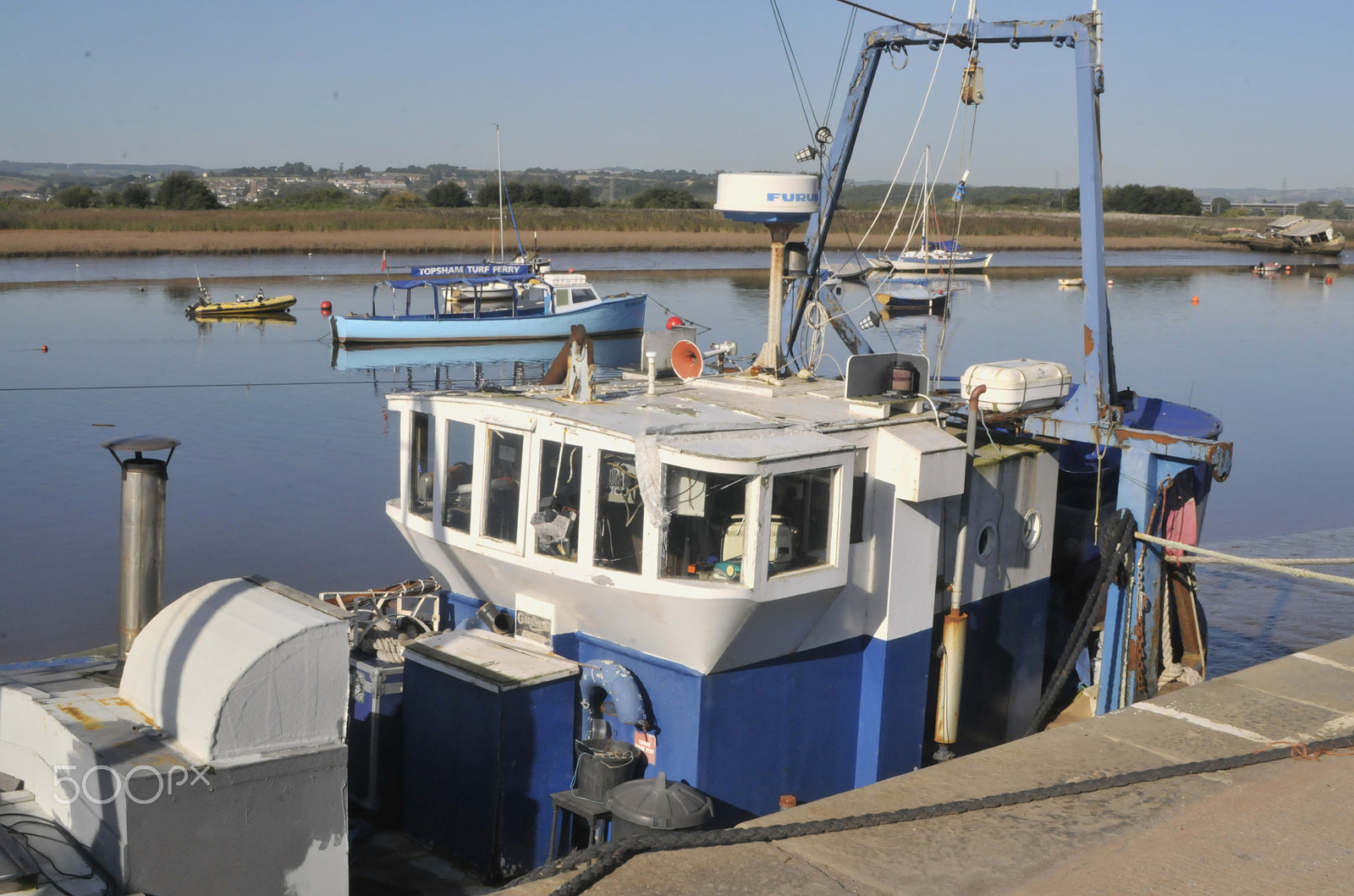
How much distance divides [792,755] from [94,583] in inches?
385

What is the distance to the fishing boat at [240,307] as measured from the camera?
1566 inches

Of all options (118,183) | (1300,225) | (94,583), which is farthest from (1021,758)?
(118,183)

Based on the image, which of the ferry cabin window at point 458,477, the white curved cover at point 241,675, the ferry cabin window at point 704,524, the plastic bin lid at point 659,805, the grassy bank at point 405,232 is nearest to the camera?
the white curved cover at point 241,675

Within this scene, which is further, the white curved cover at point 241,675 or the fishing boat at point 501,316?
the fishing boat at point 501,316

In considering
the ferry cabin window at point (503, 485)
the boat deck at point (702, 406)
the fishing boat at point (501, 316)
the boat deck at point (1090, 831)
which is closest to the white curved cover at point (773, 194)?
the boat deck at point (702, 406)

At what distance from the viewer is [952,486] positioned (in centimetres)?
738

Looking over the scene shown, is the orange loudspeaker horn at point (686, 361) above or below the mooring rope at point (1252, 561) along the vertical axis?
above

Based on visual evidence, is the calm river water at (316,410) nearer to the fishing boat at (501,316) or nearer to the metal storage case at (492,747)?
the fishing boat at (501,316)

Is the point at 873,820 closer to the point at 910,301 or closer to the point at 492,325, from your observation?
the point at 492,325

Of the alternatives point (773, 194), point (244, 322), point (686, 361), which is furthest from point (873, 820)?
point (244, 322)

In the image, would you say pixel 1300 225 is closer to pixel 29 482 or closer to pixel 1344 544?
pixel 1344 544

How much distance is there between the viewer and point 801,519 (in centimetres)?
678

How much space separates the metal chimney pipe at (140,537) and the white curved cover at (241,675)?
97 cm

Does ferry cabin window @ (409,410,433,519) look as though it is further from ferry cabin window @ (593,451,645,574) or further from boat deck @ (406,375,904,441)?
ferry cabin window @ (593,451,645,574)
